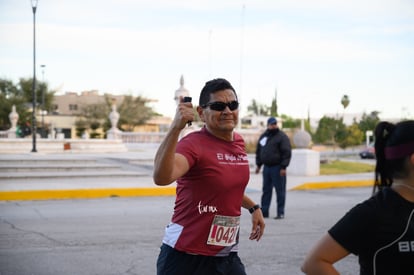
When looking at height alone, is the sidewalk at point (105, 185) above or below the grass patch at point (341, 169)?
above

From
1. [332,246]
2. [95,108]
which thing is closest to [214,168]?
[332,246]

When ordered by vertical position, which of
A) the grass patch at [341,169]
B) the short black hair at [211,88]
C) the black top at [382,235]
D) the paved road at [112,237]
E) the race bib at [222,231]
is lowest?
the grass patch at [341,169]

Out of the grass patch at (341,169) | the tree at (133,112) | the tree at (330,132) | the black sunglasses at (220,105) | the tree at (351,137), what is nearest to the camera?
the black sunglasses at (220,105)

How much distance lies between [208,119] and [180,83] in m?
27.6

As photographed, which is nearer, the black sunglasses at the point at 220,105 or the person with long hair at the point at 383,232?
the person with long hair at the point at 383,232

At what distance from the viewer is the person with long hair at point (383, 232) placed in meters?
2.73

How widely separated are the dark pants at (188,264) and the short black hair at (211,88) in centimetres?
98

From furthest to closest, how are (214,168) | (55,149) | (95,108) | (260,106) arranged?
(260,106)
(95,108)
(55,149)
(214,168)

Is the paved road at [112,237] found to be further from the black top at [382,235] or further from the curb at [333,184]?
the black top at [382,235]

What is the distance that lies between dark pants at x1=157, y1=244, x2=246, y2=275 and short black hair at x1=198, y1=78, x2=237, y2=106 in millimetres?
982

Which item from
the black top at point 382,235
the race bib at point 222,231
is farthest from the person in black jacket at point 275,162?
the black top at point 382,235

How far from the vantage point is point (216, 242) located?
4035mm

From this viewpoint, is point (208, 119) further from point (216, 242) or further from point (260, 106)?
point (260, 106)

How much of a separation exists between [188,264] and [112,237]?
5586 millimetres
